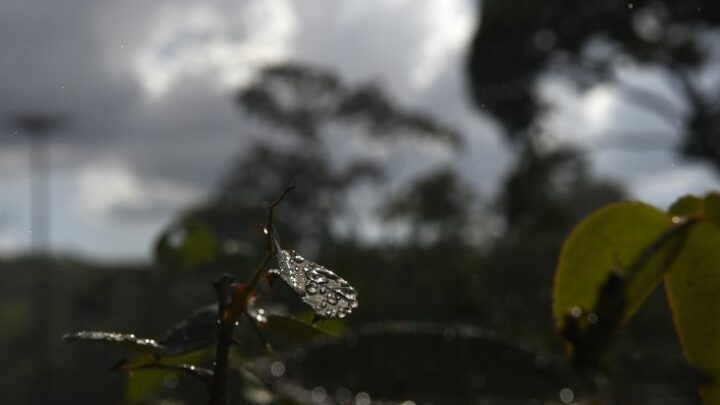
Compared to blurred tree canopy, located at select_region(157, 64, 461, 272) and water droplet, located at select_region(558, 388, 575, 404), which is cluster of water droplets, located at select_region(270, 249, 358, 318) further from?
blurred tree canopy, located at select_region(157, 64, 461, 272)

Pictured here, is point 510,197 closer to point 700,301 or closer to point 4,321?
point 4,321

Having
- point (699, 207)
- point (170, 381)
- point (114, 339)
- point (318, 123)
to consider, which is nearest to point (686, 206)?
point (699, 207)

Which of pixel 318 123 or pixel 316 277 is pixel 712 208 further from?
pixel 318 123

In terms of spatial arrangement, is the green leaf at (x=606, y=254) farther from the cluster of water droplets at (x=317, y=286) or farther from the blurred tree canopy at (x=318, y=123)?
the blurred tree canopy at (x=318, y=123)

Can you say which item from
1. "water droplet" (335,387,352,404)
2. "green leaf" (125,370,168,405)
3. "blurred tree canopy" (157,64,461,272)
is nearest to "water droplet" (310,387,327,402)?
"water droplet" (335,387,352,404)

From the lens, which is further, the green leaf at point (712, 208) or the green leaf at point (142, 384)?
the green leaf at point (142, 384)

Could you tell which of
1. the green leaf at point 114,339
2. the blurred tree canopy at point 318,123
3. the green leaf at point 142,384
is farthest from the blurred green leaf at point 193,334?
the blurred tree canopy at point 318,123

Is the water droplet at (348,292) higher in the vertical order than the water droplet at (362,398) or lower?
higher

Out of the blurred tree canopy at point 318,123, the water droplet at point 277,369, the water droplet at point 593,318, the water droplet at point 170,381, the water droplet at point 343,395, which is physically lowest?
the water droplet at point 593,318
